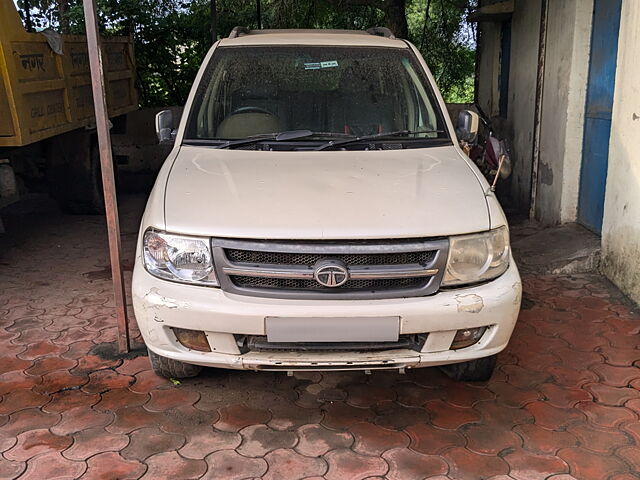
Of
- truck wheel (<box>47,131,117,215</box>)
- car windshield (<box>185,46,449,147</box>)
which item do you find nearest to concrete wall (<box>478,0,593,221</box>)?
car windshield (<box>185,46,449,147</box>)

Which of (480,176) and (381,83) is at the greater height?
(381,83)

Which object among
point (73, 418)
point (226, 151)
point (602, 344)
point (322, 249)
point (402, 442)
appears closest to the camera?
point (322, 249)

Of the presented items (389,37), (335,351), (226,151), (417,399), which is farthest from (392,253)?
(389,37)

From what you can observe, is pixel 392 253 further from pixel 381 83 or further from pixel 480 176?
pixel 381 83

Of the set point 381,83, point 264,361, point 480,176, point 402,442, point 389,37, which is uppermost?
point 389,37

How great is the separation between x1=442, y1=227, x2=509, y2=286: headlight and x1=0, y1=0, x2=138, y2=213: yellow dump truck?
3472 millimetres

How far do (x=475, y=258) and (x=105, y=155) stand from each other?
210cm

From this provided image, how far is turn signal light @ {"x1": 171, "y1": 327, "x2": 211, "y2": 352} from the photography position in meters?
2.75

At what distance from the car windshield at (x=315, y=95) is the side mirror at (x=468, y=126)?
198mm

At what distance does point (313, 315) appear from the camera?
2.62 meters

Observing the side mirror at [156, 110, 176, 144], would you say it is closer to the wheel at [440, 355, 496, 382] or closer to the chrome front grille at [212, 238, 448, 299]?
the chrome front grille at [212, 238, 448, 299]

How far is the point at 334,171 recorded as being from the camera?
10.4 feet

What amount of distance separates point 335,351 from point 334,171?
94 centimetres

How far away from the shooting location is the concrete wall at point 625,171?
4.36m
